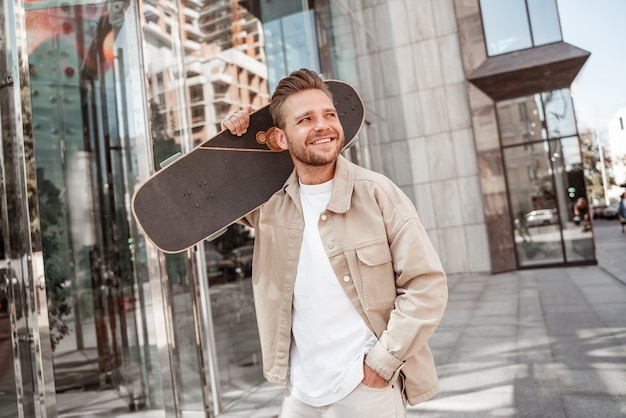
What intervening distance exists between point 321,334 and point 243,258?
4289 millimetres

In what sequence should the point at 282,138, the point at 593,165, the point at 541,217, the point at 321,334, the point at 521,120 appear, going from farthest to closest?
the point at 593,165, the point at 521,120, the point at 541,217, the point at 282,138, the point at 321,334

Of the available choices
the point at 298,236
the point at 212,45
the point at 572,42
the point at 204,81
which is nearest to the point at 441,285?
the point at 298,236

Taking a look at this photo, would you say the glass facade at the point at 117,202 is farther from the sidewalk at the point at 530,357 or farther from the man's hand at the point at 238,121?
the man's hand at the point at 238,121

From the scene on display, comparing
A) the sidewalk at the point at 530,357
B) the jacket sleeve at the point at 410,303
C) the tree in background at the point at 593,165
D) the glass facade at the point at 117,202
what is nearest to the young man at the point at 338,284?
the jacket sleeve at the point at 410,303

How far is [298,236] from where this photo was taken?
1525mm

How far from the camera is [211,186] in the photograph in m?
2.00

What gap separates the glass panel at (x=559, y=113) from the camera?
36.8 ft

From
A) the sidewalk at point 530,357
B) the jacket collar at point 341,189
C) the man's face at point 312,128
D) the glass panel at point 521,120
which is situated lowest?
the sidewalk at point 530,357

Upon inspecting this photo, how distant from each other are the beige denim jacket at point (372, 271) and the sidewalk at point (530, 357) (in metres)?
2.26

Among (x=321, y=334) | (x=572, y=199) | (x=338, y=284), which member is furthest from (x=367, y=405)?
(x=572, y=199)

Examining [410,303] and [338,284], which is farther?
[338,284]

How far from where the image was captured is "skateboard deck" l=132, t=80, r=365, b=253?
1.89 m

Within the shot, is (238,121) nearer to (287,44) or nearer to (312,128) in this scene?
(312,128)

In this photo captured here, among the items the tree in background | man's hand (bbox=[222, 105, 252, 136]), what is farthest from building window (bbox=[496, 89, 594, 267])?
the tree in background
